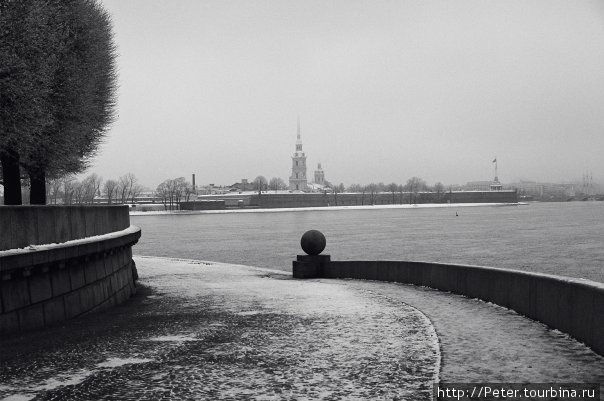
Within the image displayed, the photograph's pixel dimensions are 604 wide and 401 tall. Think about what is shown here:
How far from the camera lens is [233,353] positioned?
26.7 feet

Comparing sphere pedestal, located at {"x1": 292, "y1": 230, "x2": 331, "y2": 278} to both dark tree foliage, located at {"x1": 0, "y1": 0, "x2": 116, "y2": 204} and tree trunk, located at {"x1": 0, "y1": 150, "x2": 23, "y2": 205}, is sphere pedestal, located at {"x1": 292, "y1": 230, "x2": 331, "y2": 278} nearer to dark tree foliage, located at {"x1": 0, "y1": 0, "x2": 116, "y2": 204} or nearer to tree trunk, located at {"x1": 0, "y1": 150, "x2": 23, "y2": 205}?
dark tree foliage, located at {"x1": 0, "y1": 0, "x2": 116, "y2": 204}

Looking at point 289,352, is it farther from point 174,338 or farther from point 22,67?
point 22,67

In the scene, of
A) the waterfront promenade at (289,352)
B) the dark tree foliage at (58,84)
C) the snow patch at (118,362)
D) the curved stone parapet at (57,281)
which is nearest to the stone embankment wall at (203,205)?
the dark tree foliage at (58,84)

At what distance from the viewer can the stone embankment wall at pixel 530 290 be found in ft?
26.1

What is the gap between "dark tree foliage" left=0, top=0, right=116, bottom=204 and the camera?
17531mm

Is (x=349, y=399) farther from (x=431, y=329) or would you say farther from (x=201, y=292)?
(x=201, y=292)

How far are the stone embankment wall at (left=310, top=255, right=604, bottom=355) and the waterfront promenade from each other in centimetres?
21

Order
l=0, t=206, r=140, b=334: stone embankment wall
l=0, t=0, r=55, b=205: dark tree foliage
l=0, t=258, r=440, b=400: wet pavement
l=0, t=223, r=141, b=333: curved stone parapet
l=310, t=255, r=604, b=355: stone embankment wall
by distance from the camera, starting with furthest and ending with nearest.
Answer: l=0, t=0, r=55, b=205: dark tree foliage < l=0, t=206, r=140, b=334: stone embankment wall < l=0, t=223, r=141, b=333: curved stone parapet < l=310, t=255, r=604, b=355: stone embankment wall < l=0, t=258, r=440, b=400: wet pavement

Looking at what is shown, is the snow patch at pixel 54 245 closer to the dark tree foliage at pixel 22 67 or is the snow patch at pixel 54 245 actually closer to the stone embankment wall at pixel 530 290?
the dark tree foliage at pixel 22 67

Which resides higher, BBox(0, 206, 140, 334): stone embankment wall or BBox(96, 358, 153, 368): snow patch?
BBox(0, 206, 140, 334): stone embankment wall

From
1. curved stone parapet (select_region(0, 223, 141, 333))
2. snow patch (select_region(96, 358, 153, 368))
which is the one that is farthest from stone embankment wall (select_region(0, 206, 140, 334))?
snow patch (select_region(96, 358, 153, 368))

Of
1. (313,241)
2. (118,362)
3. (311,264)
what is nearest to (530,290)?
(118,362)

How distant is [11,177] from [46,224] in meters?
13.3

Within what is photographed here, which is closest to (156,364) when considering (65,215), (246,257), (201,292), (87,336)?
(87,336)
